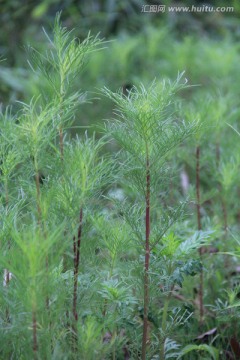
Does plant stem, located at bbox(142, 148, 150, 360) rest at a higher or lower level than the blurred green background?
lower

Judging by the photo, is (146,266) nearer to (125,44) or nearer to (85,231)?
(85,231)

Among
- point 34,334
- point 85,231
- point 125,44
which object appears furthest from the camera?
point 125,44

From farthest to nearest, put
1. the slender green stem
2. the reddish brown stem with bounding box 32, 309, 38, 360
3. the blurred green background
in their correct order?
the blurred green background
the slender green stem
the reddish brown stem with bounding box 32, 309, 38, 360

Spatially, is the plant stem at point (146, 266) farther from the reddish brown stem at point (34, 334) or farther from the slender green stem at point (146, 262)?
the reddish brown stem at point (34, 334)

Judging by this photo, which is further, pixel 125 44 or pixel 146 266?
pixel 125 44

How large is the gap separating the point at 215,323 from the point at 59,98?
0.88 metres

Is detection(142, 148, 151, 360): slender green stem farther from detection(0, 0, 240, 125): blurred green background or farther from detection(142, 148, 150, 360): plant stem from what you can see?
detection(0, 0, 240, 125): blurred green background

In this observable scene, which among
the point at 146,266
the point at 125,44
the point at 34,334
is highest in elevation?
the point at 125,44

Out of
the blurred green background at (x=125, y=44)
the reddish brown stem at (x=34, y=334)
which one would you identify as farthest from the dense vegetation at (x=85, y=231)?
the blurred green background at (x=125, y=44)

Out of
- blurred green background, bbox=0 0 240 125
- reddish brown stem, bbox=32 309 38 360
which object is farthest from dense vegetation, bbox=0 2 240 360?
blurred green background, bbox=0 0 240 125

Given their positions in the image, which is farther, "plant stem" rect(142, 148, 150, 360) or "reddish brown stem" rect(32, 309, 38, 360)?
"plant stem" rect(142, 148, 150, 360)

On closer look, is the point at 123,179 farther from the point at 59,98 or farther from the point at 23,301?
the point at 23,301

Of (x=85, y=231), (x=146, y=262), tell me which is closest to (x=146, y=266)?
(x=146, y=262)

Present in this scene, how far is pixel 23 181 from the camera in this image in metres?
Result: 1.43
